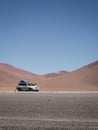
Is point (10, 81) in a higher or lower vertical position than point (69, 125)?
higher

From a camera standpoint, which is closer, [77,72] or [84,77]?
[84,77]

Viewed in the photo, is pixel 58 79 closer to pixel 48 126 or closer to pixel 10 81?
pixel 10 81

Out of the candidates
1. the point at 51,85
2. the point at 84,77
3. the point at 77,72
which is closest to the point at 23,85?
the point at 51,85

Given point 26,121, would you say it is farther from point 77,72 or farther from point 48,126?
point 77,72

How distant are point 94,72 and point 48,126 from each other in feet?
296

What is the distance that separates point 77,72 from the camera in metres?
112

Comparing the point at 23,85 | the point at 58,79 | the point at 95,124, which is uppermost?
the point at 58,79

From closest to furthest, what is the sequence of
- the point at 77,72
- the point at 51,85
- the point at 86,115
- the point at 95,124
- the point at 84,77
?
the point at 95,124
the point at 86,115
the point at 51,85
the point at 84,77
the point at 77,72

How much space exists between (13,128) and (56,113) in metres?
5.70

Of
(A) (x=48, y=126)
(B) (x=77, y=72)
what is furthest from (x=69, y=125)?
(B) (x=77, y=72)

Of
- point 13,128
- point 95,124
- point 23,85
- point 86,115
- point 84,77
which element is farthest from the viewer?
point 84,77

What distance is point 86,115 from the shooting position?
18.2 metres

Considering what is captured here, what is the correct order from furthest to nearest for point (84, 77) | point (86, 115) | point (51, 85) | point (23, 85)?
point (84, 77), point (51, 85), point (23, 85), point (86, 115)

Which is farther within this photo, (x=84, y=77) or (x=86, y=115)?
(x=84, y=77)
